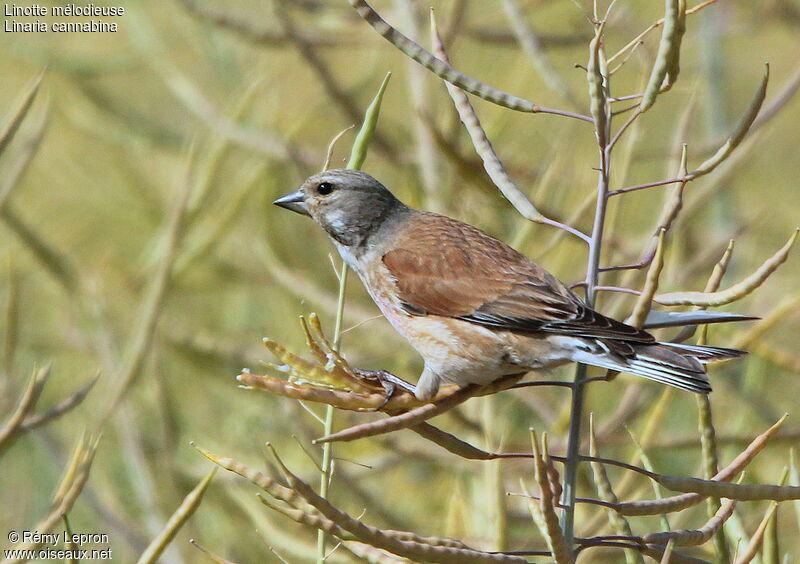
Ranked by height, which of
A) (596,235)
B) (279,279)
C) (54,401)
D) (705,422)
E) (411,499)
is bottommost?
(411,499)

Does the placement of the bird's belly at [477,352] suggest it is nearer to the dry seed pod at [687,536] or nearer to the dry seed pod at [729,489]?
the dry seed pod at [687,536]

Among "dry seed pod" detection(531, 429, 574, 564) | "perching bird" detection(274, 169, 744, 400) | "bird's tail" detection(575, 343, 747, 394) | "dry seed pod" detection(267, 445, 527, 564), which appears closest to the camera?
"dry seed pod" detection(531, 429, 574, 564)

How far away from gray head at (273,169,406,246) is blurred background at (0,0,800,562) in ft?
1.21

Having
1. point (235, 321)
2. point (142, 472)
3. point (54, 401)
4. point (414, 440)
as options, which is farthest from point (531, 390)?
point (54, 401)

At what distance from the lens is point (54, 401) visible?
494 cm

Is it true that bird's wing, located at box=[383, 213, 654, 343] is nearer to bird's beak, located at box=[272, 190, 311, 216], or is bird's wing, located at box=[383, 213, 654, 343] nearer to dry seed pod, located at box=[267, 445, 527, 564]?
bird's beak, located at box=[272, 190, 311, 216]

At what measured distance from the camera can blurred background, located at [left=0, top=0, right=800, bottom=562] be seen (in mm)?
3719

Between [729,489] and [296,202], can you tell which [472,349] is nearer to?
[296,202]

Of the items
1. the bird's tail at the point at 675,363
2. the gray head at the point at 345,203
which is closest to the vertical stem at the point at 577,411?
the bird's tail at the point at 675,363

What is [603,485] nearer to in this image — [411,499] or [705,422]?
[705,422]

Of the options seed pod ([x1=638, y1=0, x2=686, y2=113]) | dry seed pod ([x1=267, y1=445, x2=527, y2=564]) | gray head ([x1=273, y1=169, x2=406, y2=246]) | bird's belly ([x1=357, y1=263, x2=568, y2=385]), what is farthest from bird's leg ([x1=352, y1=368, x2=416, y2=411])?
gray head ([x1=273, y1=169, x2=406, y2=246])

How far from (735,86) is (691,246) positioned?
2.91m

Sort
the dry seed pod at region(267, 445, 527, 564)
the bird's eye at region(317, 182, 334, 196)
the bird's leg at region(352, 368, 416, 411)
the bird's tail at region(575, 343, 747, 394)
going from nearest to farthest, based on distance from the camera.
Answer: the dry seed pod at region(267, 445, 527, 564), the bird's tail at region(575, 343, 747, 394), the bird's leg at region(352, 368, 416, 411), the bird's eye at region(317, 182, 334, 196)

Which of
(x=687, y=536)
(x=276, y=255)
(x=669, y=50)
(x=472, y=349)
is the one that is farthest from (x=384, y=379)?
(x=276, y=255)
